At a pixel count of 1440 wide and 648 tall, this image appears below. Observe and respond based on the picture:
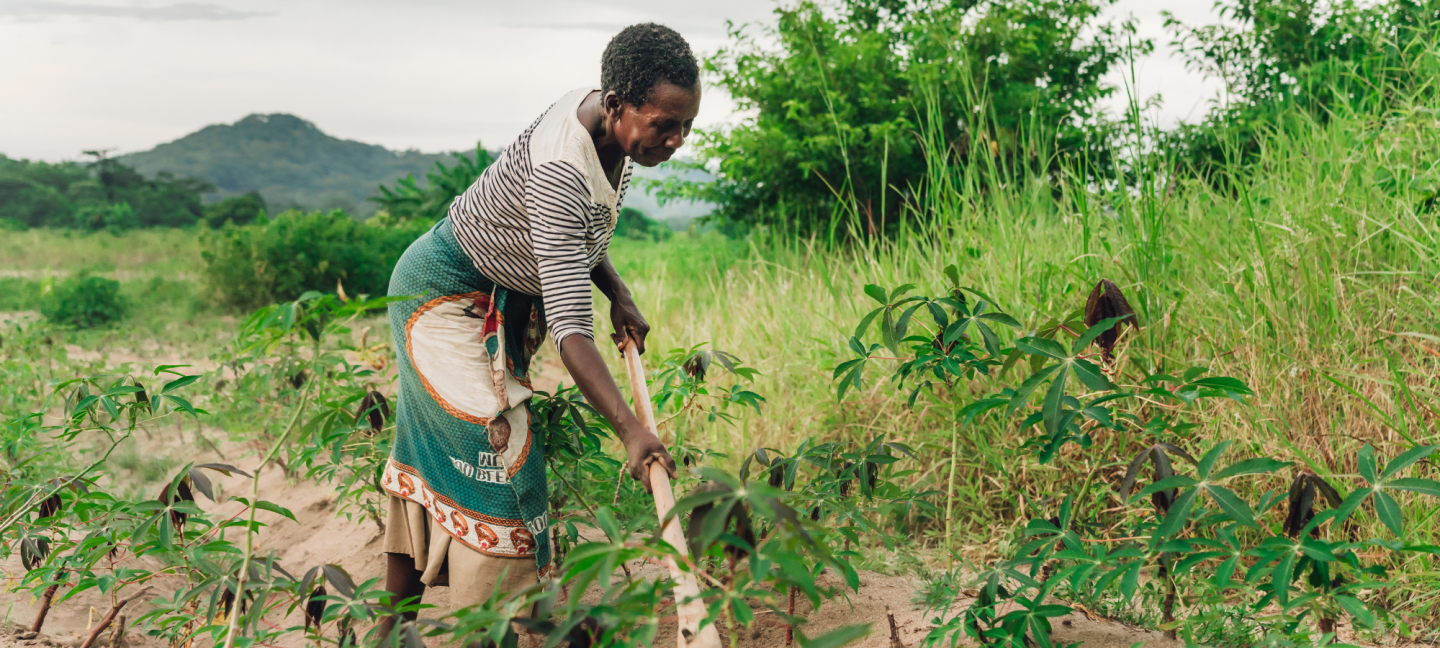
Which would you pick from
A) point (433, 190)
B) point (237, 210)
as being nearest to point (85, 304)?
point (433, 190)

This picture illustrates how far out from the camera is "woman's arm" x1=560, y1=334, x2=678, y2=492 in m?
1.52

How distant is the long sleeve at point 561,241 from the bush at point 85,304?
6.85 metres

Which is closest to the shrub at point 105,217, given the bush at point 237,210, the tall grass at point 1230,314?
the bush at point 237,210

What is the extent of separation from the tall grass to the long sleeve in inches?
42.9

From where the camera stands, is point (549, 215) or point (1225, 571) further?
point (549, 215)

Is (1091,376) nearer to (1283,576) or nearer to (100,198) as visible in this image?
(1283,576)

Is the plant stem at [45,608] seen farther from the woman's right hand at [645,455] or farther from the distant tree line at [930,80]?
the distant tree line at [930,80]

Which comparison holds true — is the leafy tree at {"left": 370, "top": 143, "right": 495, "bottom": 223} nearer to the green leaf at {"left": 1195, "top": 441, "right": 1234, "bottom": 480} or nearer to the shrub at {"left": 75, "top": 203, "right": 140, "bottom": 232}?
the shrub at {"left": 75, "top": 203, "right": 140, "bottom": 232}

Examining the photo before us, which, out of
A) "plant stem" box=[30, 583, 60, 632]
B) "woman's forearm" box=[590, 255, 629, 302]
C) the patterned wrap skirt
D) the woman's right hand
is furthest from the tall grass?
"plant stem" box=[30, 583, 60, 632]

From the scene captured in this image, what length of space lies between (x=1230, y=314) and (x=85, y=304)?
26.4 ft

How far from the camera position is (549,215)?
1.71 metres

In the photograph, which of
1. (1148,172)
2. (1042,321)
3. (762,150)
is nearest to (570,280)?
(1042,321)

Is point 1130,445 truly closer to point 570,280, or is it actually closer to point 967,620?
point 967,620

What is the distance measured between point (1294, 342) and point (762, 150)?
4370 millimetres
